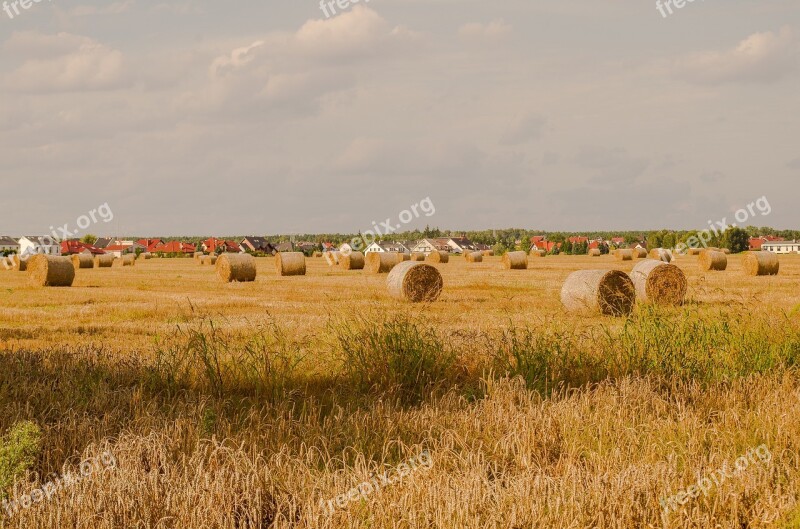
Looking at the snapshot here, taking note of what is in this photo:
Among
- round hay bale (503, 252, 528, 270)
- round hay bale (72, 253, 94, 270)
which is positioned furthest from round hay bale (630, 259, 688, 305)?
round hay bale (72, 253, 94, 270)

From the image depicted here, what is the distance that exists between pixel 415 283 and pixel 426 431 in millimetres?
17630

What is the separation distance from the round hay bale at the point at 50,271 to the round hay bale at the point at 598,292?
71.3ft

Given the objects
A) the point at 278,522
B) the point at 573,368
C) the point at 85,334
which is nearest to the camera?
the point at 278,522

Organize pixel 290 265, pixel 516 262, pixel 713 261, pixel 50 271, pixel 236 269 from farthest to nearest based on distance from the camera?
pixel 516 262
pixel 713 261
pixel 290 265
pixel 236 269
pixel 50 271

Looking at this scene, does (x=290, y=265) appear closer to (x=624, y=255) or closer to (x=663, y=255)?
(x=663, y=255)

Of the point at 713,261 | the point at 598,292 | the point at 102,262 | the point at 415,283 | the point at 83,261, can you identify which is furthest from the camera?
the point at 102,262

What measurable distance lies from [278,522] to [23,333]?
472 inches

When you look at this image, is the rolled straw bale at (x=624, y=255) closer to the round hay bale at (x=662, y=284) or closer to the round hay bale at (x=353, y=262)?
the round hay bale at (x=353, y=262)

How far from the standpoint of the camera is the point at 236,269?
1341 inches

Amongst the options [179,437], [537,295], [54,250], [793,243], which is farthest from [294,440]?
[793,243]

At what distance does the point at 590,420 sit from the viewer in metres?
6.11

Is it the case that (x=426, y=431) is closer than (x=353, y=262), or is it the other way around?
(x=426, y=431)

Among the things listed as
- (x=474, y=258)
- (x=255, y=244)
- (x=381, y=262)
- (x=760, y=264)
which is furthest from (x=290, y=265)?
(x=255, y=244)

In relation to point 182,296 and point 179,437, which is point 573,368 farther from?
point 182,296
